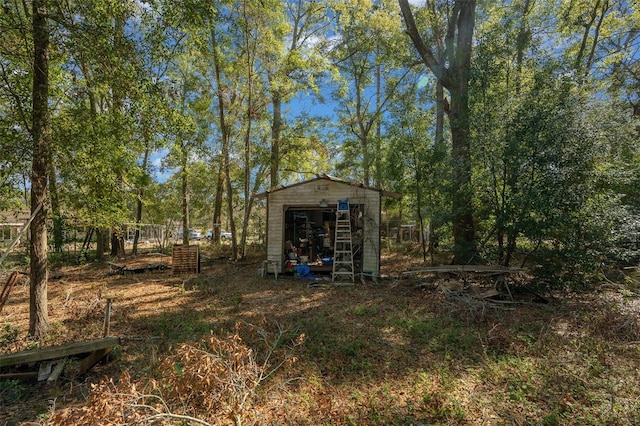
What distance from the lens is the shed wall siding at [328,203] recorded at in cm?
930

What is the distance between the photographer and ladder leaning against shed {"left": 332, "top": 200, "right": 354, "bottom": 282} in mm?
9211

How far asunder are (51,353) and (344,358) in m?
3.89

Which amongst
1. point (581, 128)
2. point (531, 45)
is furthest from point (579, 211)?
point (531, 45)

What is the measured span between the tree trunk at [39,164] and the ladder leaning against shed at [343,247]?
21.6 feet

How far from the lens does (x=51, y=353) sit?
154 inches

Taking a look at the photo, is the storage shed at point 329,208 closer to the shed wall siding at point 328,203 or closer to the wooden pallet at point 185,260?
the shed wall siding at point 328,203

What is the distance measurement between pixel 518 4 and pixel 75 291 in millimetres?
18315

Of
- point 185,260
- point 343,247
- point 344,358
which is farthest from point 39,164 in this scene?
point 343,247

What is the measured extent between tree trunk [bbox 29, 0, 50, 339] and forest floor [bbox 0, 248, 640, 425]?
0.58 m

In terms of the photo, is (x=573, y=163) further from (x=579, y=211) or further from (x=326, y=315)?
(x=326, y=315)

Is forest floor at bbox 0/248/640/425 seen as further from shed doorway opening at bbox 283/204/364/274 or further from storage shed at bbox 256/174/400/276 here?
shed doorway opening at bbox 283/204/364/274

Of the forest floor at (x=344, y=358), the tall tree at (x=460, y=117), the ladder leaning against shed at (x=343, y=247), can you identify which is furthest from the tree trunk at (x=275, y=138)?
the forest floor at (x=344, y=358)

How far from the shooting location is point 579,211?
20.5 ft

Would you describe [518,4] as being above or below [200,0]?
above
